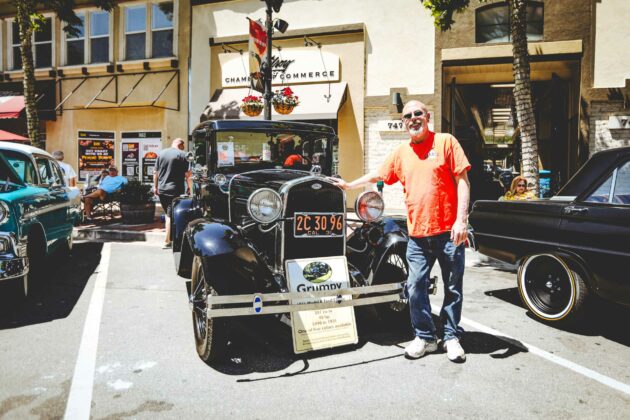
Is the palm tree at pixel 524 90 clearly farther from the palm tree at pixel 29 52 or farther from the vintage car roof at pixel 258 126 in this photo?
the palm tree at pixel 29 52

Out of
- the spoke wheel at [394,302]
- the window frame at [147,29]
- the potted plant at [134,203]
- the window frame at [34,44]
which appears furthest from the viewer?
the window frame at [34,44]

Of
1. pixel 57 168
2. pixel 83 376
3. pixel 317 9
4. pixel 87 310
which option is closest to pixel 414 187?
pixel 83 376

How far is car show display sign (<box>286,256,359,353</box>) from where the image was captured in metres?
3.43

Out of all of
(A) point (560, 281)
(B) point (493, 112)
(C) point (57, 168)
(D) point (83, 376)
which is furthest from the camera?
(B) point (493, 112)

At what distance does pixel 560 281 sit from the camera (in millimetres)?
4527

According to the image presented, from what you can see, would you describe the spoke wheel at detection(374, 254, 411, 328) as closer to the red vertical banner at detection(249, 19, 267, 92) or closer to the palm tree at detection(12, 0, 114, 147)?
the red vertical banner at detection(249, 19, 267, 92)

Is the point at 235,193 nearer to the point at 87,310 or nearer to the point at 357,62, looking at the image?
the point at 87,310

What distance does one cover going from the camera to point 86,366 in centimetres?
345

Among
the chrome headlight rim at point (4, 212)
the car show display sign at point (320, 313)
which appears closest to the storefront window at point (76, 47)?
the chrome headlight rim at point (4, 212)

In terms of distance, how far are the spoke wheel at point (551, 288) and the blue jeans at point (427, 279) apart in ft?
4.48

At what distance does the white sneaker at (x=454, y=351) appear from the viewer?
357cm

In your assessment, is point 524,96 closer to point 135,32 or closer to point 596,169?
point 596,169

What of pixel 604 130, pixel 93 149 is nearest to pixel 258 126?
pixel 604 130

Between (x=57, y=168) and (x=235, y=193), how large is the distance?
4.39m
